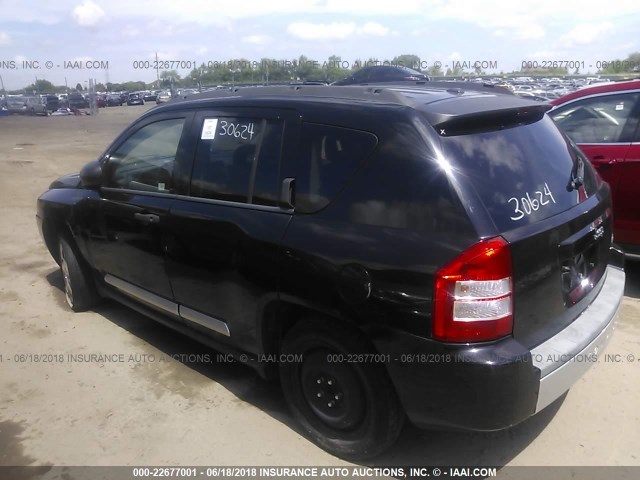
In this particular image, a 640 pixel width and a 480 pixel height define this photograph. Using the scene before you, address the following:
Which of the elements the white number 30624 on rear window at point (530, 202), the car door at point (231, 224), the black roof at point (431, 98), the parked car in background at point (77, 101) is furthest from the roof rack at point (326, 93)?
the parked car in background at point (77, 101)

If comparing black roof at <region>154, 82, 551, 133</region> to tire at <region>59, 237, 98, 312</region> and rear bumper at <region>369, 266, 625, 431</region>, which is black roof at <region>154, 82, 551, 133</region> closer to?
rear bumper at <region>369, 266, 625, 431</region>

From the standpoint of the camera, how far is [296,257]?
2.65 meters

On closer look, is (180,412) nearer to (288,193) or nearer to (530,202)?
(288,193)

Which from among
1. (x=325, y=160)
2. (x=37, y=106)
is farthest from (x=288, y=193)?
(x=37, y=106)

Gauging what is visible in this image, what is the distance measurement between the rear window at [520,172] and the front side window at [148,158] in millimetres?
1919

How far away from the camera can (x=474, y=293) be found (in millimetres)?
2229

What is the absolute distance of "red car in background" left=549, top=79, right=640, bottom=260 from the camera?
4461mm

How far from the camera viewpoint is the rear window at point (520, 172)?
2.38 metres

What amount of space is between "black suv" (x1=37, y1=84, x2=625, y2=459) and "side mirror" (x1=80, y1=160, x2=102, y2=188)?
804 mm

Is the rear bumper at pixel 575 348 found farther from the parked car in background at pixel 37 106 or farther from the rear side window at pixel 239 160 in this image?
the parked car in background at pixel 37 106

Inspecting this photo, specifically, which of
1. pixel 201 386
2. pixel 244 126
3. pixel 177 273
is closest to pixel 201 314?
pixel 177 273

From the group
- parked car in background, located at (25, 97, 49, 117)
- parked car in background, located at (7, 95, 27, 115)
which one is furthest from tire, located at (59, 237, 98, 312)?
parked car in background, located at (7, 95, 27, 115)

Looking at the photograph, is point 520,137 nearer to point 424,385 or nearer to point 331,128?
point 331,128

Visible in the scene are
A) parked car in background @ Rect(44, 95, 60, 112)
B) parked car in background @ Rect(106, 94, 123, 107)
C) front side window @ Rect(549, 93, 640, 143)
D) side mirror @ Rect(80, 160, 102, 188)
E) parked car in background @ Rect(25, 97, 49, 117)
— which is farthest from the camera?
parked car in background @ Rect(106, 94, 123, 107)
